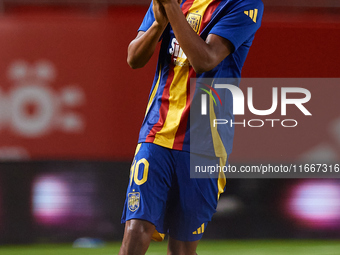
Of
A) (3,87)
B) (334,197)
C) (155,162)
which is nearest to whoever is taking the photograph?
(155,162)

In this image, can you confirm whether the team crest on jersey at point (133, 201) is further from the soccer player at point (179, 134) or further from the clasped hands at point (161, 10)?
the clasped hands at point (161, 10)

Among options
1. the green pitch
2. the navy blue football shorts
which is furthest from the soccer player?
the green pitch

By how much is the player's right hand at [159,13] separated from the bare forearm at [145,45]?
2 cm

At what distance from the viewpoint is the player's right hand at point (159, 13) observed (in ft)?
6.39

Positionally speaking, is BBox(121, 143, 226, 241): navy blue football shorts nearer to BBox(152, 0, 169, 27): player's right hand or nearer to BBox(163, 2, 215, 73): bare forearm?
BBox(163, 2, 215, 73): bare forearm

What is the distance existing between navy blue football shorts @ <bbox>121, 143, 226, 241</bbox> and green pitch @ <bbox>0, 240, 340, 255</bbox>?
2012 mm

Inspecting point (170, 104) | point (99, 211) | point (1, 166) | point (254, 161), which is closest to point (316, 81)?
point (254, 161)

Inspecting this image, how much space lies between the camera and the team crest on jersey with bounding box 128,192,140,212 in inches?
82.8

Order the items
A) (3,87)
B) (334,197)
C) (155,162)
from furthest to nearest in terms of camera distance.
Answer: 1. (334,197)
2. (3,87)
3. (155,162)

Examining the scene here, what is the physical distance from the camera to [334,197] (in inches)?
179

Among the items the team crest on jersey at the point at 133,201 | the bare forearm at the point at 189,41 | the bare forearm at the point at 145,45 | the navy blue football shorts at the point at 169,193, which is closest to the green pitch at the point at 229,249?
the navy blue football shorts at the point at 169,193

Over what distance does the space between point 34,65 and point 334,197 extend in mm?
2926

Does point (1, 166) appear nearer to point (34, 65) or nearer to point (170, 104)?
point (34, 65)

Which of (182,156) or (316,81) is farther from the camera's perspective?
(316,81)
